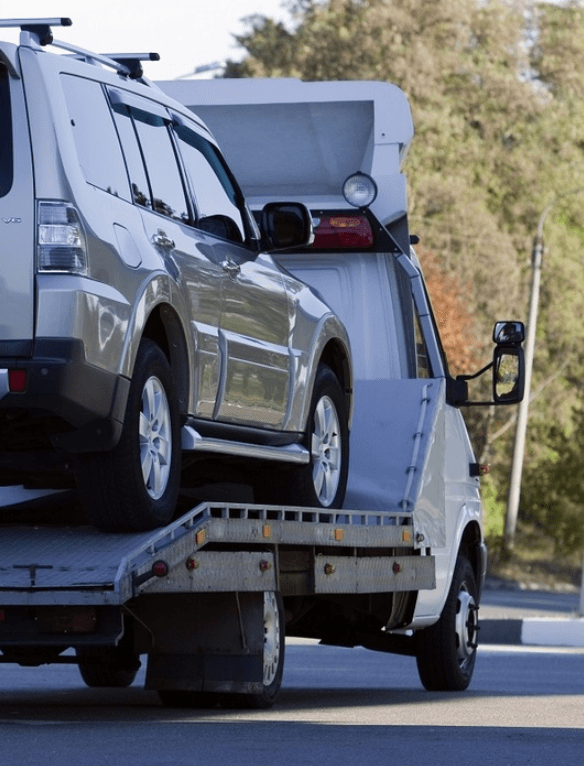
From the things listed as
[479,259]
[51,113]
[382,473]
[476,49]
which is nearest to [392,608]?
[382,473]

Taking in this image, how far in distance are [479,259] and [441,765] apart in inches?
1336

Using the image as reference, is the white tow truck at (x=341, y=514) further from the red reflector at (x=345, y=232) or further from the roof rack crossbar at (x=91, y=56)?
the roof rack crossbar at (x=91, y=56)

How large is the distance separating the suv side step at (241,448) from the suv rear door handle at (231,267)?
78 cm

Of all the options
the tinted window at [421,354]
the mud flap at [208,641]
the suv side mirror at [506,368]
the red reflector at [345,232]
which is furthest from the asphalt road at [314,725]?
the red reflector at [345,232]

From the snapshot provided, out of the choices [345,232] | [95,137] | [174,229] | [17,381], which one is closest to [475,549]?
[345,232]

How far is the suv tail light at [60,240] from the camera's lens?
802 centimetres

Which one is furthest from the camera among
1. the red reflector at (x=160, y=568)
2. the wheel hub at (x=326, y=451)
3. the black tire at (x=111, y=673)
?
the black tire at (x=111, y=673)

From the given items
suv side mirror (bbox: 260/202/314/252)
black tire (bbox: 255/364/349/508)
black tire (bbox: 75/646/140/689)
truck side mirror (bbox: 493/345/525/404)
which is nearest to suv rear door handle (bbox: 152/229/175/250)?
suv side mirror (bbox: 260/202/314/252)

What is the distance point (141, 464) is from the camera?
8414mm

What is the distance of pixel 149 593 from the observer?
28.6ft

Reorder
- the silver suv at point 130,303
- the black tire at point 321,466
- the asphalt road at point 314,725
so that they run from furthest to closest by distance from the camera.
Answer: the black tire at point 321,466 → the silver suv at point 130,303 → the asphalt road at point 314,725

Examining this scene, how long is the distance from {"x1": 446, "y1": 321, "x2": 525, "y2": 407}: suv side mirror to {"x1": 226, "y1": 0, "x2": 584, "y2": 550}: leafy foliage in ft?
83.1

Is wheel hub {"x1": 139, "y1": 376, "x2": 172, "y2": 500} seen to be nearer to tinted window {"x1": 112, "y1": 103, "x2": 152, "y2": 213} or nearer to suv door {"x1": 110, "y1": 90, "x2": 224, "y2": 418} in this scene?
suv door {"x1": 110, "y1": 90, "x2": 224, "y2": 418}

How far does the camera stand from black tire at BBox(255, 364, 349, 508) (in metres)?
10.4
